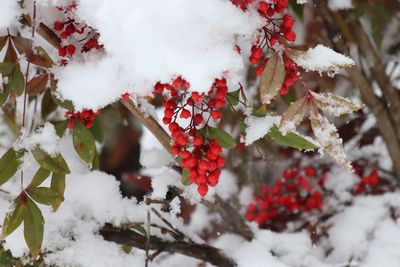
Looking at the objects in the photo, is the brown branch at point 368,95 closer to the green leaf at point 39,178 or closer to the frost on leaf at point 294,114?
the frost on leaf at point 294,114

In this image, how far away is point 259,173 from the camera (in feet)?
5.93

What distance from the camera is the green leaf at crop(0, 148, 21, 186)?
742 mm

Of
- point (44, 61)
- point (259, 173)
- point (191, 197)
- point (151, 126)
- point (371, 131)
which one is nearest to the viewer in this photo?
point (44, 61)

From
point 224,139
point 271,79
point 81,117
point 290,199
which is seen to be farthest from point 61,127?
point 290,199

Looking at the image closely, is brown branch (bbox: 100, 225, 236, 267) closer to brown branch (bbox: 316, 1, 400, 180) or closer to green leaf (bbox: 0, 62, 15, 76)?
green leaf (bbox: 0, 62, 15, 76)

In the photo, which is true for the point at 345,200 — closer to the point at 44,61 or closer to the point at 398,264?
the point at 398,264

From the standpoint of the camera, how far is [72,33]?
74 centimetres

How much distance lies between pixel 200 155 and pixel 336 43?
55cm

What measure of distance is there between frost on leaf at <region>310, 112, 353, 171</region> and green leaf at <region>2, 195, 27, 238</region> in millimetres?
415

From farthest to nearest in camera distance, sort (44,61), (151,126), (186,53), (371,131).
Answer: (371,131)
(151,126)
(44,61)
(186,53)

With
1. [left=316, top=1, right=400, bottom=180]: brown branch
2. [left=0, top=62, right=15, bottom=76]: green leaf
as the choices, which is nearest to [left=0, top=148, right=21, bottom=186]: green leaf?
[left=0, top=62, right=15, bottom=76]: green leaf

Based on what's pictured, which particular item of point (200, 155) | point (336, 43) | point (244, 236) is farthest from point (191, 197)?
point (336, 43)

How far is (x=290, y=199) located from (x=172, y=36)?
2.90ft

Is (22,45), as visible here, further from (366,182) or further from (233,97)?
(366,182)
